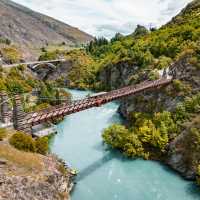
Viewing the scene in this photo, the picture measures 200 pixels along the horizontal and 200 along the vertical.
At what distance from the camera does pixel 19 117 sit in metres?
36.6

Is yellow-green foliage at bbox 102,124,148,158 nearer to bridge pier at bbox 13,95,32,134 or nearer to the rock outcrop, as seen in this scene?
the rock outcrop

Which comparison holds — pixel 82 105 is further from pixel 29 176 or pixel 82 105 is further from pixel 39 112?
pixel 29 176

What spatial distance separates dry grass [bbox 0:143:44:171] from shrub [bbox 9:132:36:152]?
58cm

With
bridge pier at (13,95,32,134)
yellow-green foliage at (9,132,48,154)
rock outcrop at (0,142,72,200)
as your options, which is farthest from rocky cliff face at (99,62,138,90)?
rock outcrop at (0,142,72,200)

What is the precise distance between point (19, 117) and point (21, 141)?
9.99 ft

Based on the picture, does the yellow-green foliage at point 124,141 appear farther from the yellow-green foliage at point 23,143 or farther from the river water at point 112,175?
the yellow-green foliage at point 23,143

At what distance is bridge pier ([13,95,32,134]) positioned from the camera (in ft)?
119

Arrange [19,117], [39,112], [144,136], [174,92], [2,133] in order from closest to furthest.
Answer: [2,133] < [19,117] < [39,112] < [144,136] < [174,92]

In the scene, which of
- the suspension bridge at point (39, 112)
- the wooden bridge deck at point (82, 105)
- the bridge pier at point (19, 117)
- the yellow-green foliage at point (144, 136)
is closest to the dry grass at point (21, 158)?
the bridge pier at point (19, 117)

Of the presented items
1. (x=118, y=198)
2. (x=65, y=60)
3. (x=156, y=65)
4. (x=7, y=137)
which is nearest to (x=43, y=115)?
(x=7, y=137)

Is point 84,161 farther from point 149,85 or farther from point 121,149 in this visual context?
point 149,85

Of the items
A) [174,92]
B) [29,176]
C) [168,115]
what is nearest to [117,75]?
[174,92]

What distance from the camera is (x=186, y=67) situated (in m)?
62.9

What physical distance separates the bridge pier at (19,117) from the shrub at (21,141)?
77.8 inches
